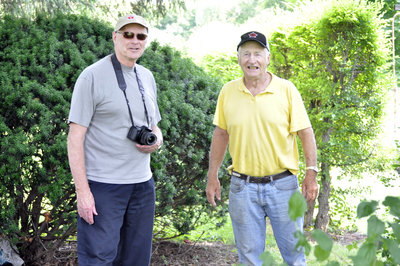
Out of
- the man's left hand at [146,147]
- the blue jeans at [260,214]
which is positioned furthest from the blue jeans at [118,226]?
the blue jeans at [260,214]

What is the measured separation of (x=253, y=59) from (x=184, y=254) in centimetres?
313

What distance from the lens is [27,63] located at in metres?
4.34

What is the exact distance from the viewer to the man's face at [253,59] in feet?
10.3

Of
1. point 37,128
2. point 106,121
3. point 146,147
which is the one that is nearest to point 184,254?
point 37,128

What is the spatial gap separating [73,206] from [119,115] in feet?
4.76

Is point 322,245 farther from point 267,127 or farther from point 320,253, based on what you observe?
point 267,127

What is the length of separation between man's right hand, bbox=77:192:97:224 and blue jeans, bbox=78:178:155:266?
55 millimetres

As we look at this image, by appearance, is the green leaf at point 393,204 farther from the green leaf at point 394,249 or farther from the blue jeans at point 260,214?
the blue jeans at point 260,214

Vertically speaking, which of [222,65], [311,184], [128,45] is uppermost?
[222,65]

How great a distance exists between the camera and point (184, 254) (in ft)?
18.3

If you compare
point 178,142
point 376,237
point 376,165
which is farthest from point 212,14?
point 376,237

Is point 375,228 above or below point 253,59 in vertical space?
below

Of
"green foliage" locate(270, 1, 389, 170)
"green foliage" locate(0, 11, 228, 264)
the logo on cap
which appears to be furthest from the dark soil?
the logo on cap

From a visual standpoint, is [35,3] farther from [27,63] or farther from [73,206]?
[73,206]
